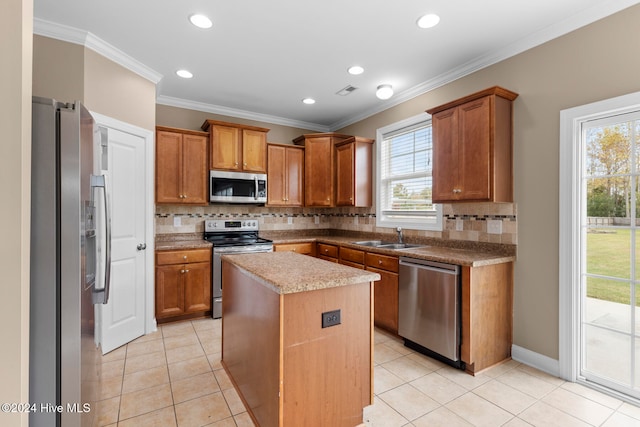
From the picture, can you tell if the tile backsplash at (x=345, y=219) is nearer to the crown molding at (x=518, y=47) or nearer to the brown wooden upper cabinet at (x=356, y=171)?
the brown wooden upper cabinet at (x=356, y=171)

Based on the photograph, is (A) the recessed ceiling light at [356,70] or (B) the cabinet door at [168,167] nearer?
(A) the recessed ceiling light at [356,70]

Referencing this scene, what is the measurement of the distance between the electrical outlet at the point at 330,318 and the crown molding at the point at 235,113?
3654 millimetres

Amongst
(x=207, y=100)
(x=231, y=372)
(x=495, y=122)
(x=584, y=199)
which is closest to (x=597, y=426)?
(x=584, y=199)

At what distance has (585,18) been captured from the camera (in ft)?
7.19

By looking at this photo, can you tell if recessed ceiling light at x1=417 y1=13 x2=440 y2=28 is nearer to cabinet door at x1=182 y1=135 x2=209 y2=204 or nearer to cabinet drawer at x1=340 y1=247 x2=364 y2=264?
cabinet drawer at x1=340 y1=247 x2=364 y2=264

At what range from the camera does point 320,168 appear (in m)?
4.62

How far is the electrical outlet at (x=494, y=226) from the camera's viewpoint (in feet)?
9.05

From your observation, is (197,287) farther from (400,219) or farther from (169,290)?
(400,219)

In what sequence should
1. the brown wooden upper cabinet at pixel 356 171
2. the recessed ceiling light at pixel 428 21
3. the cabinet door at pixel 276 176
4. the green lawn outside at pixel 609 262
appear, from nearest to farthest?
the green lawn outside at pixel 609 262
the recessed ceiling light at pixel 428 21
the brown wooden upper cabinet at pixel 356 171
the cabinet door at pixel 276 176

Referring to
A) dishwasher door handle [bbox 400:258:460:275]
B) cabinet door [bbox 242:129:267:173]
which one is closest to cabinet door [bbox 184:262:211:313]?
cabinet door [bbox 242:129:267:173]

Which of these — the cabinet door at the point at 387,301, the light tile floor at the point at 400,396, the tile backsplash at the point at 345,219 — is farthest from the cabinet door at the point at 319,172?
the light tile floor at the point at 400,396

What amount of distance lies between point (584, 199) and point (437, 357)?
1732 millimetres

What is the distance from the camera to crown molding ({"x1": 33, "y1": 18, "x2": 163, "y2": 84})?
237 cm

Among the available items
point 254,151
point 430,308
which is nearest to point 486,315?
point 430,308
